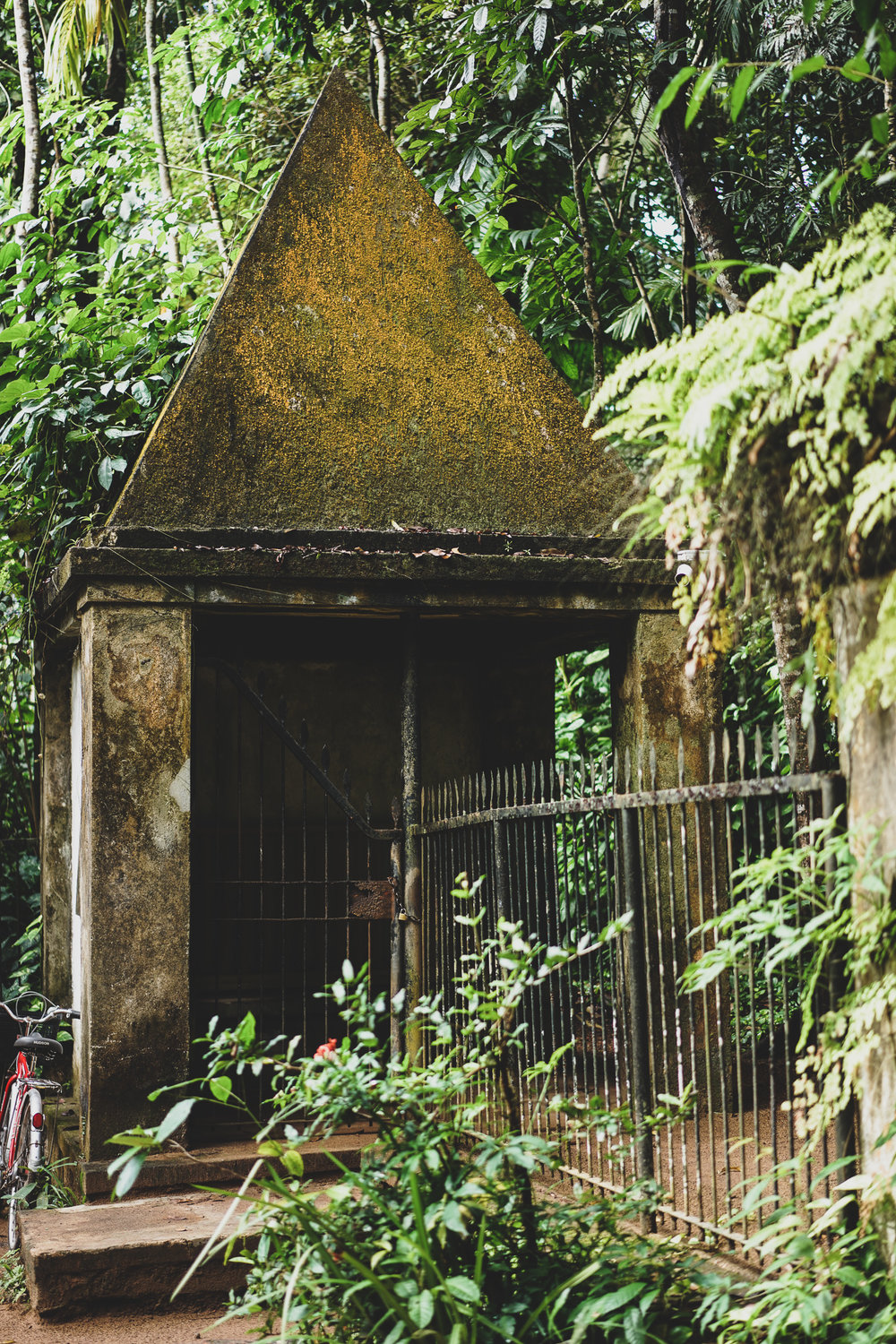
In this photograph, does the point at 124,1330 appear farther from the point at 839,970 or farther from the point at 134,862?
the point at 839,970

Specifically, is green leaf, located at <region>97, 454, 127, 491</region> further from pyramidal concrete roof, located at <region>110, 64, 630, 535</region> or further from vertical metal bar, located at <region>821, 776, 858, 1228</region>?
vertical metal bar, located at <region>821, 776, 858, 1228</region>

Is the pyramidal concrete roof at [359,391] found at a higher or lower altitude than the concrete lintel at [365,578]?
higher

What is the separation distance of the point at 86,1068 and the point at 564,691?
830cm

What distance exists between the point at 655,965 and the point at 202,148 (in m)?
8.74

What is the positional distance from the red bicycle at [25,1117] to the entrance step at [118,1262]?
40.8 inches

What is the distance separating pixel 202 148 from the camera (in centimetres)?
1122

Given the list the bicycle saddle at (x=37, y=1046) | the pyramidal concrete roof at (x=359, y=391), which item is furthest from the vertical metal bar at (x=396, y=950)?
the bicycle saddle at (x=37, y=1046)

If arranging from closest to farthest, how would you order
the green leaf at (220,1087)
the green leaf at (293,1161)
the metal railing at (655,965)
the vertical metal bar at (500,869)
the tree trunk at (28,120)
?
the green leaf at (220,1087), the green leaf at (293,1161), the metal railing at (655,965), the vertical metal bar at (500,869), the tree trunk at (28,120)

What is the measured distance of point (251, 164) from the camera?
12.4 m

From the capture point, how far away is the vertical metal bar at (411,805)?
21.2 ft

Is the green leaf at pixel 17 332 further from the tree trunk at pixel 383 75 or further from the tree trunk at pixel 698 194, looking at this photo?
the tree trunk at pixel 698 194

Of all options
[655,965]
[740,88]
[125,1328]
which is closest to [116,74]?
[655,965]

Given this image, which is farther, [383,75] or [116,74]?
[116,74]

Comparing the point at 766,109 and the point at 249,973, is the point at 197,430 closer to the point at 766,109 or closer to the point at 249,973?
the point at 249,973
